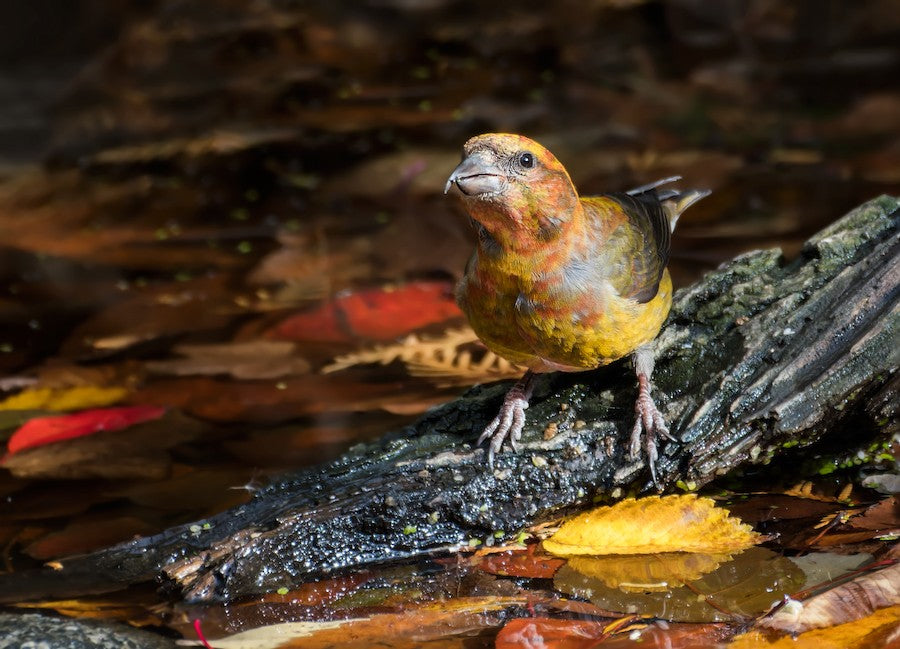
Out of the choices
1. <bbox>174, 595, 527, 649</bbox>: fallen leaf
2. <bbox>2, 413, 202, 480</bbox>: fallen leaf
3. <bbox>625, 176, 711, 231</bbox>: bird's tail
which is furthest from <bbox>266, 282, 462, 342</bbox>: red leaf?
<bbox>174, 595, 527, 649</bbox>: fallen leaf

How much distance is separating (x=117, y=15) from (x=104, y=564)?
738 cm

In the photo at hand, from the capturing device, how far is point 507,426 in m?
3.85

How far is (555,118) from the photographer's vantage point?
8555mm

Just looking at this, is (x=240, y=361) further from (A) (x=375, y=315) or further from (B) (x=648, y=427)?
(B) (x=648, y=427)

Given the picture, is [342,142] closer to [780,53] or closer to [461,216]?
[461,216]

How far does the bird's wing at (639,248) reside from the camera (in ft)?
12.2

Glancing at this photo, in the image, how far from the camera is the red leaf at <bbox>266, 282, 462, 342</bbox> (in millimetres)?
5816

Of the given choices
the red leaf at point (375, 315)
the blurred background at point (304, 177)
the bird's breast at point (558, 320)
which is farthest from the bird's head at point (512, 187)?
the red leaf at point (375, 315)

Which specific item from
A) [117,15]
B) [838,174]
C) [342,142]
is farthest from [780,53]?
[117,15]

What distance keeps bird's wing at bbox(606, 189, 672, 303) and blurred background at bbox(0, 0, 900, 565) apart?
121 cm

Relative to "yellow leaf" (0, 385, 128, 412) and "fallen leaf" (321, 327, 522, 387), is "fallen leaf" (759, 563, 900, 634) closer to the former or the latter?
"fallen leaf" (321, 327, 522, 387)

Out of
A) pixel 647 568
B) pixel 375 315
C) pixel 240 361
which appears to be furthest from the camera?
pixel 375 315

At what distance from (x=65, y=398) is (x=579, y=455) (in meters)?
→ 2.71

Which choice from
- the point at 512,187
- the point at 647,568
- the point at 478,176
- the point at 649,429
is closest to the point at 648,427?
the point at 649,429
